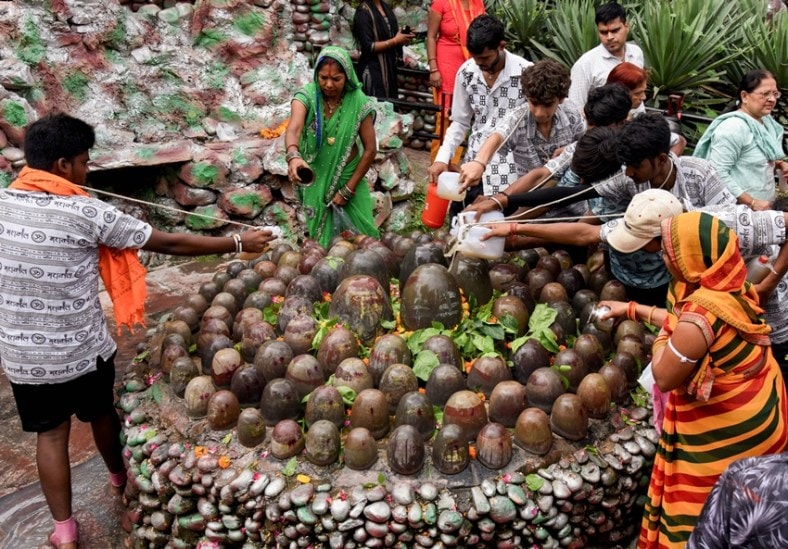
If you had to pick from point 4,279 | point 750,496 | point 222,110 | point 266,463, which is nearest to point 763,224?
point 750,496

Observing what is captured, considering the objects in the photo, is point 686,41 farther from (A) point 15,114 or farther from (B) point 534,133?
(A) point 15,114

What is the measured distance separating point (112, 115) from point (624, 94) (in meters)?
4.72

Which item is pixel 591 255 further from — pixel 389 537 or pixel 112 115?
pixel 112 115

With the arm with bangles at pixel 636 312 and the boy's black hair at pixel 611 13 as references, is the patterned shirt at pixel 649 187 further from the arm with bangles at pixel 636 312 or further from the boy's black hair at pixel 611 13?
the boy's black hair at pixel 611 13

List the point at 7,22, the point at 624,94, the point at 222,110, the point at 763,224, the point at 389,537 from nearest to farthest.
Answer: the point at 389,537, the point at 763,224, the point at 624,94, the point at 7,22, the point at 222,110

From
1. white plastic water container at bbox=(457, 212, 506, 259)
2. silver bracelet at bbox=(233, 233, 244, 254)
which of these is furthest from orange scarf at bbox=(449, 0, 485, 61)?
silver bracelet at bbox=(233, 233, 244, 254)

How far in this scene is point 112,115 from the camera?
645cm

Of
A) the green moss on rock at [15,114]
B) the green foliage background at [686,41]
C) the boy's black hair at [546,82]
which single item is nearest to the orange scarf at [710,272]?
the boy's black hair at [546,82]

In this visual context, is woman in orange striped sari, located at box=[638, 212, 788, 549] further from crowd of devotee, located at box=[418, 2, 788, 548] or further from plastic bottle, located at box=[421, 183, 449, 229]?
plastic bottle, located at box=[421, 183, 449, 229]

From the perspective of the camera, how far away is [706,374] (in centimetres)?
218

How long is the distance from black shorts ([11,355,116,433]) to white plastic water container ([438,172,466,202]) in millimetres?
1790

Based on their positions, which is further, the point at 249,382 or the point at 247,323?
the point at 247,323

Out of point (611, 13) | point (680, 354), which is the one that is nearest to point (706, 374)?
point (680, 354)

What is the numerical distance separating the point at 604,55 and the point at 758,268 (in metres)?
2.28
